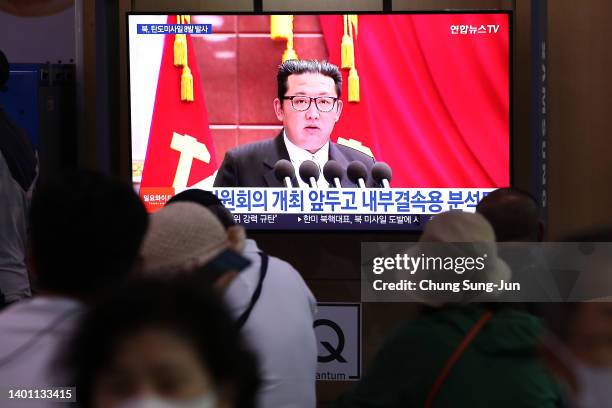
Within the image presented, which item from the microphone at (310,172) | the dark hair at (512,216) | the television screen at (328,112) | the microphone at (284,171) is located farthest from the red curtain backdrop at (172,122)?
the dark hair at (512,216)

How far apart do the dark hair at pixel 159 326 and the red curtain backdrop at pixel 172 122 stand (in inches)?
162

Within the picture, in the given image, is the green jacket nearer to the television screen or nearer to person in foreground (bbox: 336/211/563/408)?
person in foreground (bbox: 336/211/563/408)

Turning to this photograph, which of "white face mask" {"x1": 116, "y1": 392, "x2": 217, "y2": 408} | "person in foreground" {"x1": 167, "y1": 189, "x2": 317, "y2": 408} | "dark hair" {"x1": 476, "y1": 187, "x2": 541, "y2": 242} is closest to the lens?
"white face mask" {"x1": 116, "y1": 392, "x2": 217, "y2": 408}

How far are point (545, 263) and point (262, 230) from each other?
5.19 ft

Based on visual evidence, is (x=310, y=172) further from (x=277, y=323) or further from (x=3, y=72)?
(x=277, y=323)

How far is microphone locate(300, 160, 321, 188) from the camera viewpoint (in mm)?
5160

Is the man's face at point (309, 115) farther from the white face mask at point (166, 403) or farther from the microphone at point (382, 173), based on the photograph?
the white face mask at point (166, 403)

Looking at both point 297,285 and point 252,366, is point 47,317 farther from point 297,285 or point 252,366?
point 297,285

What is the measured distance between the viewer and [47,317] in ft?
5.04

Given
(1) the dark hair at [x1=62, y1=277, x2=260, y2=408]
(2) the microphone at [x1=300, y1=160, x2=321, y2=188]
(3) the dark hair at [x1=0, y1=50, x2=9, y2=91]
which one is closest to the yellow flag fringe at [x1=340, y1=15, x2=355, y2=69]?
(2) the microphone at [x1=300, y1=160, x2=321, y2=188]

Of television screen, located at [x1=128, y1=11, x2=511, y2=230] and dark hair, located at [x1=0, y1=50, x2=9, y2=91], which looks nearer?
dark hair, located at [x1=0, y1=50, x2=9, y2=91]

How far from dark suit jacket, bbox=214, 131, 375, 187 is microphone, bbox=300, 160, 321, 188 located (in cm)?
6

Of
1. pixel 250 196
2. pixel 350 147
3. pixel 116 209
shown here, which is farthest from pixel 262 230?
pixel 116 209

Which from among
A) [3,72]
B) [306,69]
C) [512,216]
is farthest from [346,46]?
[512,216]
